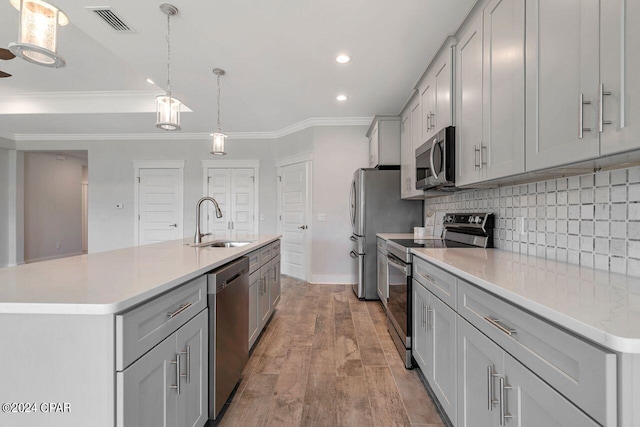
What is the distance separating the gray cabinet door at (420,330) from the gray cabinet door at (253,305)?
1.21 m

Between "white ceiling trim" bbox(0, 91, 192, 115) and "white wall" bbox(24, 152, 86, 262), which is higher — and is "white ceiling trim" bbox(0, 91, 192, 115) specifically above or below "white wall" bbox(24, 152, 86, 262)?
above

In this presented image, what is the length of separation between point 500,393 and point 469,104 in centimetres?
166

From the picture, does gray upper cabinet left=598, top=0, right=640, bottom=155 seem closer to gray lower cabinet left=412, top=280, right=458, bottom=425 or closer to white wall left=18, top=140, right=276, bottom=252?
gray lower cabinet left=412, top=280, right=458, bottom=425

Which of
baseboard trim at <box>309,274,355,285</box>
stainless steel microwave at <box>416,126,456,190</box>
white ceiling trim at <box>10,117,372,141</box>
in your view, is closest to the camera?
stainless steel microwave at <box>416,126,456,190</box>

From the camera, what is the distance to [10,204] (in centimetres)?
609

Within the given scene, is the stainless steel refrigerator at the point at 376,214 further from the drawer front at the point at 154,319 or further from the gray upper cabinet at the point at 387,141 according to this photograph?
the drawer front at the point at 154,319

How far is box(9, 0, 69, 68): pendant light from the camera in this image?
4.59 ft

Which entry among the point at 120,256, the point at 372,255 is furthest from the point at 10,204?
the point at 372,255

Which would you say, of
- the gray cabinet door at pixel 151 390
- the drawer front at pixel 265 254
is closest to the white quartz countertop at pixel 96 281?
the gray cabinet door at pixel 151 390

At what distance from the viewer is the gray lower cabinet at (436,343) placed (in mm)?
1472

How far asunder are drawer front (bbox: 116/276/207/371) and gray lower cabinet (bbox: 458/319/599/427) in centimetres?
121

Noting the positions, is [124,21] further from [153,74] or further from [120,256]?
[120,256]

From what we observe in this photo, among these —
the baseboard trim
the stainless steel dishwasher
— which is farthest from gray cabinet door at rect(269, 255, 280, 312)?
the baseboard trim

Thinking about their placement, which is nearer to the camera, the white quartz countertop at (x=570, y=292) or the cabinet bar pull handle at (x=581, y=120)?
the white quartz countertop at (x=570, y=292)
